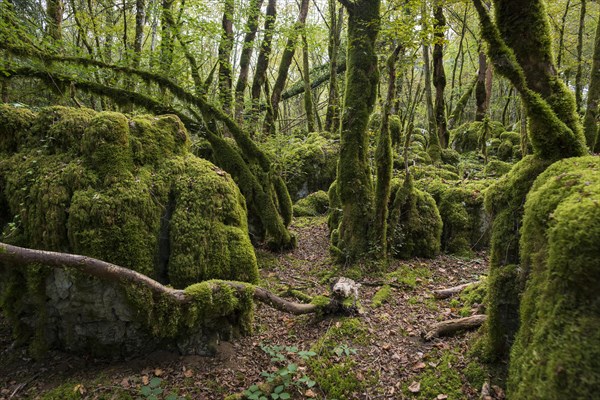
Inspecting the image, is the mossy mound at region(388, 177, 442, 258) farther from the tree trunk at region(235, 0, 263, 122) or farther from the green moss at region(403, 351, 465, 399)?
the tree trunk at region(235, 0, 263, 122)

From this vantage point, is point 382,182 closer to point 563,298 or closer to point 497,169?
point 563,298

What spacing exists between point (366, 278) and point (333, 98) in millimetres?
11821

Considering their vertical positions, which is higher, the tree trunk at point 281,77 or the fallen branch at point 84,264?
the tree trunk at point 281,77

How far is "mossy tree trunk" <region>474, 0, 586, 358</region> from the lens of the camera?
319 cm

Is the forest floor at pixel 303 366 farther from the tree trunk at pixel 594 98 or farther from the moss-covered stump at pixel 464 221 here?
the tree trunk at pixel 594 98

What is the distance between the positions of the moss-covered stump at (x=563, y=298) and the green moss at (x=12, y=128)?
263 inches

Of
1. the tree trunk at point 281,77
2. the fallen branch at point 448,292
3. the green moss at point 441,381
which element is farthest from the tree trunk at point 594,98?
the tree trunk at point 281,77

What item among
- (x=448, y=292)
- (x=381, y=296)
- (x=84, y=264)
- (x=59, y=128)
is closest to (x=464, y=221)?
(x=448, y=292)

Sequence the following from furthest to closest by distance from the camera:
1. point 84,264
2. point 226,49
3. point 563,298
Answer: point 226,49 → point 84,264 → point 563,298

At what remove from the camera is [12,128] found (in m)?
4.98

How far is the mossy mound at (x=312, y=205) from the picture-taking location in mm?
12047

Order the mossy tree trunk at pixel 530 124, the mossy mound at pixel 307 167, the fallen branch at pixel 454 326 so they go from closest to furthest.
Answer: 1. the mossy tree trunk at pixel 530 124
2. the fallen branch at pixel 454 326
3. the mossy mound at pixel 307 167

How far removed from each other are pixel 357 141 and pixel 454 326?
4.23 m

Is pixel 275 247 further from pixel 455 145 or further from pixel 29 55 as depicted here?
pixel 455 145
